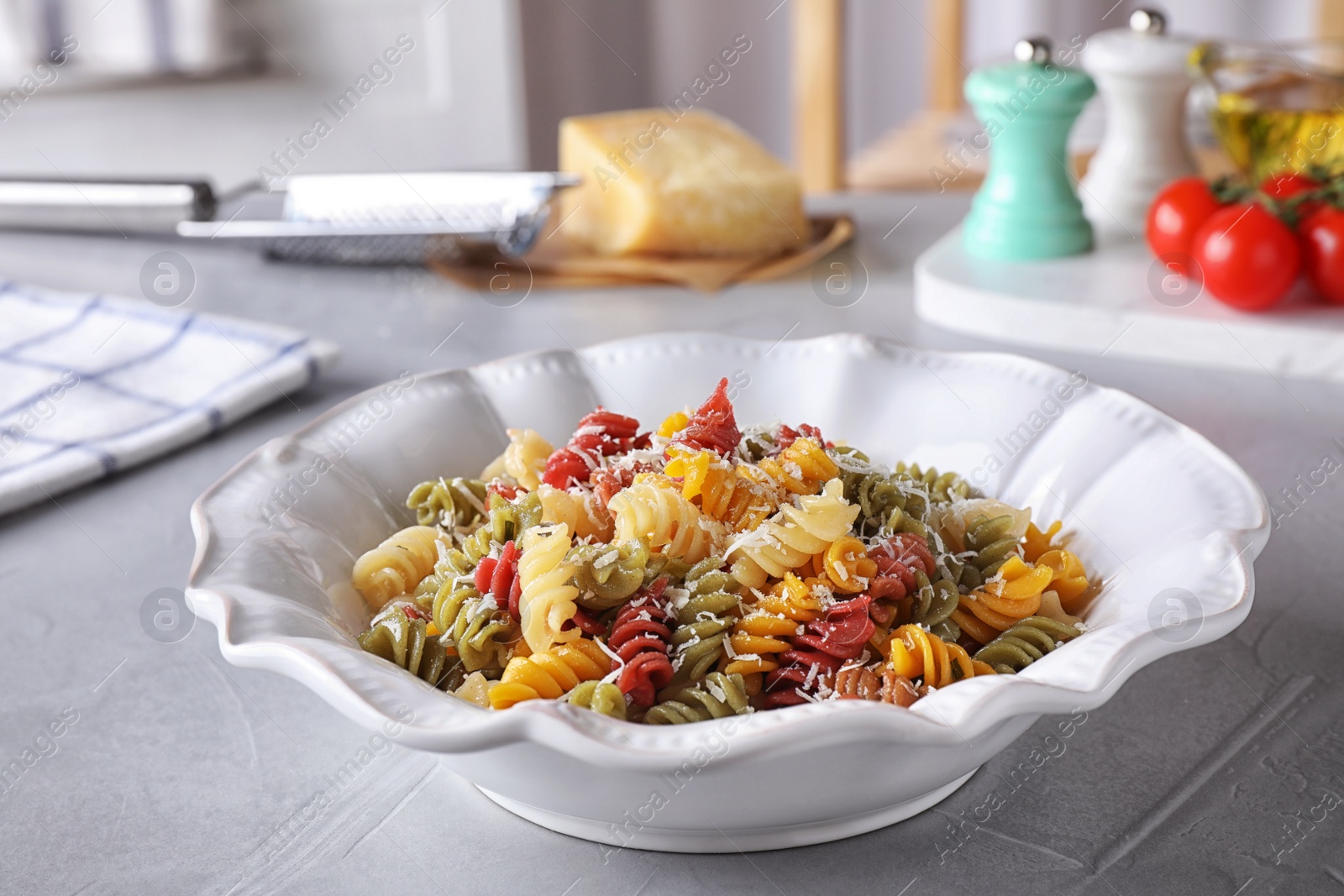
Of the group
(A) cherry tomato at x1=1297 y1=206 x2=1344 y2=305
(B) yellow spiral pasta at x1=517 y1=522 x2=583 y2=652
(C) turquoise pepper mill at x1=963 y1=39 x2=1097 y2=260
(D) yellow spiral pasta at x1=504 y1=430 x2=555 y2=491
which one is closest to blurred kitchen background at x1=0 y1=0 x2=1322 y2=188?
(C) turquoise pepper mill at x1=963 y1=39 x2=1097 y2=260

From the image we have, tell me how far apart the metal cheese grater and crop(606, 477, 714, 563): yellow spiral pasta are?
1271mm

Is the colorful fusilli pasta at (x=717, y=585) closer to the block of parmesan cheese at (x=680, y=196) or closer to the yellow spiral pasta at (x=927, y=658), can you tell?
the yellow spiral pasta at (x=927, y=658)

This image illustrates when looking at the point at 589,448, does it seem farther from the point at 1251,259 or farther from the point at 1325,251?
the point at 1325,251

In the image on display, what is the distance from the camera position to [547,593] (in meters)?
0.89

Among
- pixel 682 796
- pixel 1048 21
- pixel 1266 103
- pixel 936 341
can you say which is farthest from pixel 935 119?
pixel 682 796

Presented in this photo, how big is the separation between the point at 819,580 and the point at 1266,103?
176cm

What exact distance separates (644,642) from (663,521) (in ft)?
0.37

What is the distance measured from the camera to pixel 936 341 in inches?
75.6

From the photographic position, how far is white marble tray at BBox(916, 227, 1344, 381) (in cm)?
174

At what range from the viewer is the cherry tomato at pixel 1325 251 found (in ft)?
5.76

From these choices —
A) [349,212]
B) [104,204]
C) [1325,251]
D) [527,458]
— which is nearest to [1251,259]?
[1325,251]

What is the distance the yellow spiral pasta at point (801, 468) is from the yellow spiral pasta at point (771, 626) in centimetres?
11

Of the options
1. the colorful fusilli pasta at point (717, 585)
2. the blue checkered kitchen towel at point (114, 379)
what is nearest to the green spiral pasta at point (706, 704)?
the colorful fusilli pasta at point (717, 585)

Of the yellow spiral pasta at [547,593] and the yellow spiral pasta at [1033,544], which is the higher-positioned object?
the yellow spiral pasta at [547,593]
